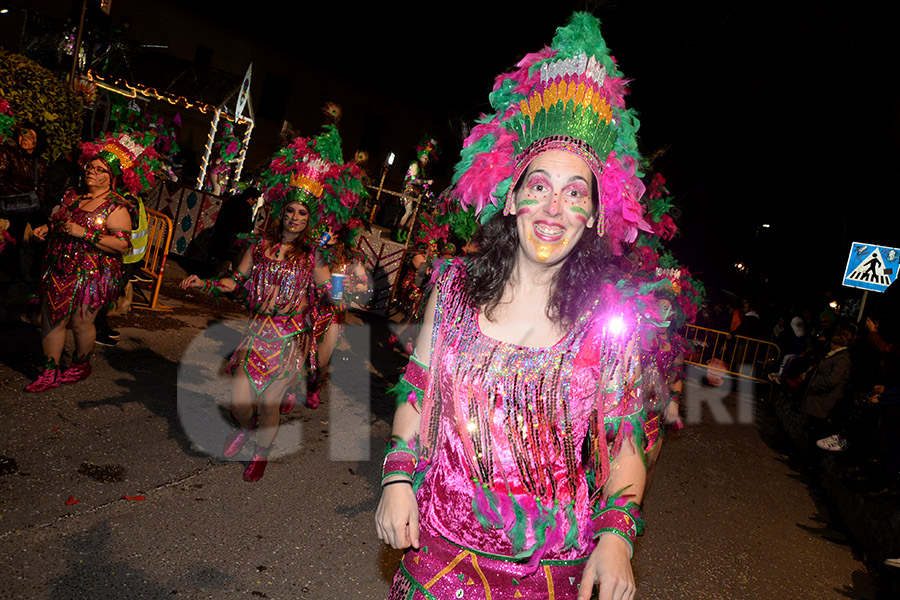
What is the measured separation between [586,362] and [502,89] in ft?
3.32

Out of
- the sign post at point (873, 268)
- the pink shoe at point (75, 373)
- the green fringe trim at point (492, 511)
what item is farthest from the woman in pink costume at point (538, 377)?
the sign post at point (873, 268)

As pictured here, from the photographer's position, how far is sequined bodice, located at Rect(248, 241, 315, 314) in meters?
4.60

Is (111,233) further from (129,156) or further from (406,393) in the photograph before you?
(406,393)

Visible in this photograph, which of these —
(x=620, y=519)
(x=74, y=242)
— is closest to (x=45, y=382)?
(x=74, y=242)

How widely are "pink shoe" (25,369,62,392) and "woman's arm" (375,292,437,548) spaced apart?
4.47 metres

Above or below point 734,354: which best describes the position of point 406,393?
below

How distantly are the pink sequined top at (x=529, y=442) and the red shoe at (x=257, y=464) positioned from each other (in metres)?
2.95

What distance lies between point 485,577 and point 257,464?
3169 millimetres

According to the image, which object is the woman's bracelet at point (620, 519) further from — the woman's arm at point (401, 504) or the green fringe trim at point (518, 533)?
the woman's arm at point (401, 504)

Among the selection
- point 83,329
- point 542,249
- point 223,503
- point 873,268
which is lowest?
point 223,503

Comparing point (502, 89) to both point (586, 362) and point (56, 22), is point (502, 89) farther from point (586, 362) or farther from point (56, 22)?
point (56, 22)

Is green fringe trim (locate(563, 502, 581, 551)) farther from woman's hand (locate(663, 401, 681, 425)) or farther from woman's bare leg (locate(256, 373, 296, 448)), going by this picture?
woman's hand (locate(663, 401, 681, 425))

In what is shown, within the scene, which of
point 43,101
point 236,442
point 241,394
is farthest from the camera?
point 43,101

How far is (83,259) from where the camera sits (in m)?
5.21
